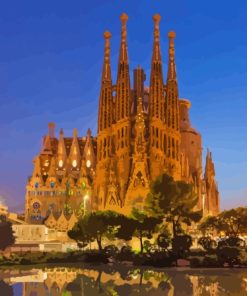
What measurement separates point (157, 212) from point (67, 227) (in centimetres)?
4228

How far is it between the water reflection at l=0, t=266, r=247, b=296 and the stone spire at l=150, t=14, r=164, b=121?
7581cm

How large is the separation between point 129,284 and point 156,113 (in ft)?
281

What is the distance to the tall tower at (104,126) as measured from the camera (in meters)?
117

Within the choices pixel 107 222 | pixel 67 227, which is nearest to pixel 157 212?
pixel 107 222

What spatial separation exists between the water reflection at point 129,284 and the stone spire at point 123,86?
7618 centimetres

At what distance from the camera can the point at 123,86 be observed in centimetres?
11994

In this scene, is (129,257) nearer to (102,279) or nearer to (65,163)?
(102,279)

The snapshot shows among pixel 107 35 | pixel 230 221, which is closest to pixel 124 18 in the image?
pixel 107 35

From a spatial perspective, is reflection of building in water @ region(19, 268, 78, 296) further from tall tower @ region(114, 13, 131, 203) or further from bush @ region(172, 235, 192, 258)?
tall tower @ region(114, 13, 131, 203)

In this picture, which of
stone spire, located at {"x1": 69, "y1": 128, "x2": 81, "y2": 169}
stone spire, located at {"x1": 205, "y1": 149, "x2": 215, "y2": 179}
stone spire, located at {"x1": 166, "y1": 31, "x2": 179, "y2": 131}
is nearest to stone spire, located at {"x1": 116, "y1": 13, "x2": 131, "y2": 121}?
stone spire, located at {"x1": 166, "y1": 31, "x2": 179, "y2": 131}

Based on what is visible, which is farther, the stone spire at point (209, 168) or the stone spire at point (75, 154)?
the stone spire at point (209, 168)

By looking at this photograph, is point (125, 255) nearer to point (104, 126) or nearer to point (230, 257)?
point (230, 257)

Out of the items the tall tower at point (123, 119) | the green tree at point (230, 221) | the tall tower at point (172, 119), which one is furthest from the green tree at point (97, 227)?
the tall tower at point (172, 119)

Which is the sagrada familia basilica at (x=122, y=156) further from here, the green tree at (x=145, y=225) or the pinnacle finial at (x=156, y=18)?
the green tree at (x=145, y=225)
